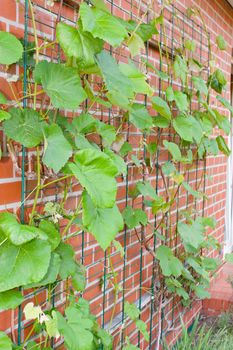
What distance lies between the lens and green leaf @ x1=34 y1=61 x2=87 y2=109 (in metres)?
1.37

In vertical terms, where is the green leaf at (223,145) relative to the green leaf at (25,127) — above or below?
below

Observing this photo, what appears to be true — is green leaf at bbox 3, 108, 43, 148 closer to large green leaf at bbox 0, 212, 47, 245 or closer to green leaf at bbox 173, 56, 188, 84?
large green leaf at bbox 0, 212, 47, 245

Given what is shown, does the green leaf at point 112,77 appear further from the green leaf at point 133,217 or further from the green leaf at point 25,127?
the green leaf at point 133,217

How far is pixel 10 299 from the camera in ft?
4.44

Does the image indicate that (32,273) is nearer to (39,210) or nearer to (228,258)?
(39,210)

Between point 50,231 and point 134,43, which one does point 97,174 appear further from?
point 134,43

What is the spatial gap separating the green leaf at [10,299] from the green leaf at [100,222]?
273 mm

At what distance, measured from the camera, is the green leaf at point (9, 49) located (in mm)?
1263

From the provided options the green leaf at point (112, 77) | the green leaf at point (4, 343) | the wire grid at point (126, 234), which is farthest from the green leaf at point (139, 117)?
the green leaf at point (4, 343)

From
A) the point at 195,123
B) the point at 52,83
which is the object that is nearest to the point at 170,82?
the point at 195,123

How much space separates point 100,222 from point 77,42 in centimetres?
52

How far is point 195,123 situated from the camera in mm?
2535

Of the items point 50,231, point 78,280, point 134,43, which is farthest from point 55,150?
point 134,43

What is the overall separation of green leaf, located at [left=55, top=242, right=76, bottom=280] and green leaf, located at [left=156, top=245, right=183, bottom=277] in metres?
0.94
